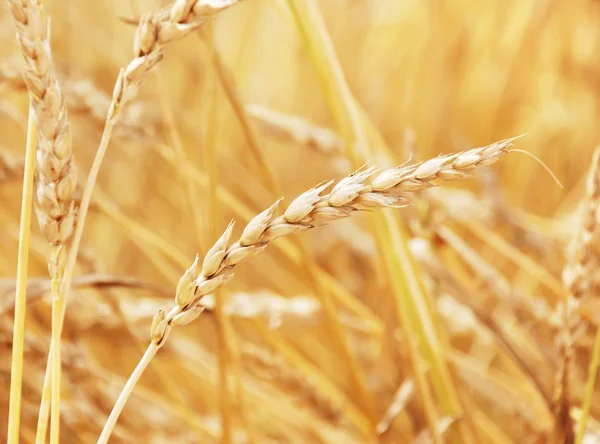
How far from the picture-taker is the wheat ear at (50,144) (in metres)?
0.23

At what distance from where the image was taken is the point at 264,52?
1773 mm

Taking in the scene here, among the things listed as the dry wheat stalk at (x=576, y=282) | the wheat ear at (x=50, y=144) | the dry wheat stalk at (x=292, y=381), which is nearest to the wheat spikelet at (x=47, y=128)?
the wheat ear at (x=50, y=144)

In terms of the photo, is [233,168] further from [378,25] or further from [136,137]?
[378,25]

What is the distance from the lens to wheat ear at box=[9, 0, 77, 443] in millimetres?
232

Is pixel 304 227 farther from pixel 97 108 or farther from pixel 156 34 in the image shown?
pixel 97 108

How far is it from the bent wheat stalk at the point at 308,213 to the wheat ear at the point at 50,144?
0.05 meters

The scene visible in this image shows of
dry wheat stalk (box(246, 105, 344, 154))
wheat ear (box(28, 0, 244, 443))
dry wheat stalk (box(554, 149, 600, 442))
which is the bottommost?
dry wheat stalk (box(554, 149, 600, 442))

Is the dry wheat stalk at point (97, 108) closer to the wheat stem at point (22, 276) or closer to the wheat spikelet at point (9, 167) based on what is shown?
the wheat spikelet at point (9, 167)

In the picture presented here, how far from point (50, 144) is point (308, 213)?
112mm

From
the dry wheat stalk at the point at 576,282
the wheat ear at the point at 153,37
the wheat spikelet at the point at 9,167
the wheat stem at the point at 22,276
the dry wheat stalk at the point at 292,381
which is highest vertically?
the wheat spikelet at the point at 9,167

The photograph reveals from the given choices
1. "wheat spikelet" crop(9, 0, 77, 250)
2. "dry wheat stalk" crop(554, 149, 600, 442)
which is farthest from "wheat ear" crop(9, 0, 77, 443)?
"dry wheat stalk" crop(554, 149, 600, 442)

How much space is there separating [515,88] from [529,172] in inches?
9.0

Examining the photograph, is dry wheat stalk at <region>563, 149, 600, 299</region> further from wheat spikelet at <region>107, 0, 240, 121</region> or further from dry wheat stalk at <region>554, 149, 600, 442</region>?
wheat spikelet at <region>107, 0, 240, 121</region>

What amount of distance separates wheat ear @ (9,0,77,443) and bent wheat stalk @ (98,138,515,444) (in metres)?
→ 0.05
